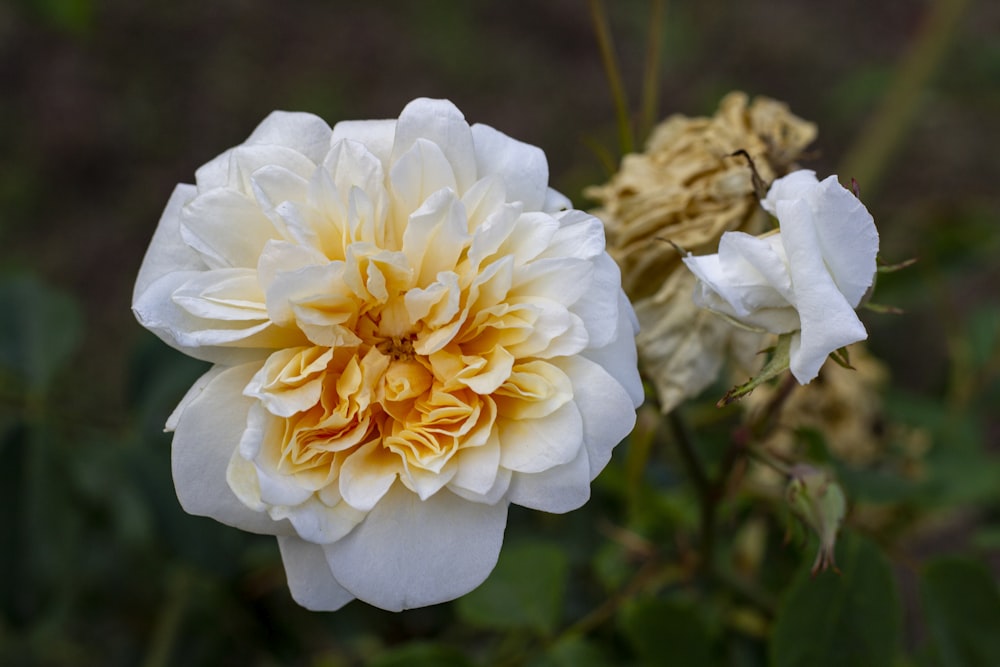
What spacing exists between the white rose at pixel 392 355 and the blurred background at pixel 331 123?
0.29m

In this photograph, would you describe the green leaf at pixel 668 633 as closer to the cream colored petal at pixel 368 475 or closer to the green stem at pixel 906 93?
the cream colored petal at pixel 368 475

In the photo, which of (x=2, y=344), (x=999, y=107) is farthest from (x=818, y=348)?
(x=999, y=107)

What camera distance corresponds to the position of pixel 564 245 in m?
0.70

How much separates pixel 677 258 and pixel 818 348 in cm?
24

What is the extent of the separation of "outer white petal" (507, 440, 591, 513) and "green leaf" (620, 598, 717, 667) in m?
0.41

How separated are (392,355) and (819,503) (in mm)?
374

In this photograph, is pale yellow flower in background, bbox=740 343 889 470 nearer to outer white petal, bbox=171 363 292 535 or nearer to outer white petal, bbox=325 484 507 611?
outer white petal, bbox=325 484 507 611

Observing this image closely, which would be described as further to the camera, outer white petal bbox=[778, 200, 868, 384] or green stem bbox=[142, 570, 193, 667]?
green stem bbox=[142, 570, 193, 667]

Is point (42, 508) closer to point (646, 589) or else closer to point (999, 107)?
point (646, 589)

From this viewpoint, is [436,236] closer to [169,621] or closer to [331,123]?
[169,621]

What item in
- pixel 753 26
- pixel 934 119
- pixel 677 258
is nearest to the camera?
pixel 677 258

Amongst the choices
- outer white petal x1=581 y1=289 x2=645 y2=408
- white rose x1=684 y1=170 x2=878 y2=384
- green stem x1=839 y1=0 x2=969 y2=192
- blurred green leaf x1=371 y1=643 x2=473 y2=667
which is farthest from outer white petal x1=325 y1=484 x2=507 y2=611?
green stem x1=839 y1=0 x2=969 y2=192

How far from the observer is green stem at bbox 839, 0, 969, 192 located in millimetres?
1625

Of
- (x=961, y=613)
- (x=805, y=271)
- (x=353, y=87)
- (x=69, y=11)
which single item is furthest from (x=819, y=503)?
(x=353, y=87)
